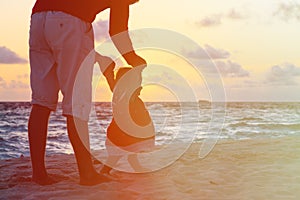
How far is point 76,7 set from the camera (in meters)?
3.35

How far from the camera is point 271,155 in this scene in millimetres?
5266

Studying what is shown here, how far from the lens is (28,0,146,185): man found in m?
3.28

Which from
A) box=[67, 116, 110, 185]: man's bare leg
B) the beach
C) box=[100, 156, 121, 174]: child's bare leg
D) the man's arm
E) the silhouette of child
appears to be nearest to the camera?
the beach

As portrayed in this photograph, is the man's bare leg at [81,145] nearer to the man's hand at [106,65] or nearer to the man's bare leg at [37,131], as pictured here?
the man's bare leg at [37,131]

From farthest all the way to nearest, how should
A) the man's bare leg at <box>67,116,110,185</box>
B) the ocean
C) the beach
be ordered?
the ocean, the man's bare leg at <box>67,116,110,185</box>, the beach

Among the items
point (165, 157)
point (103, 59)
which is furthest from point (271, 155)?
point (103, 59)

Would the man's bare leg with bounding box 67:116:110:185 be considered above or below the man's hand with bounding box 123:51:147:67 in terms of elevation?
below

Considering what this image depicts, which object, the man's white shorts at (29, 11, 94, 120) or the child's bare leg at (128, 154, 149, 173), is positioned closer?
the man's white shorts at (29, 11, 94, 120)

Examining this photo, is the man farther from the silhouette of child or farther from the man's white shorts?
the silhouette of child

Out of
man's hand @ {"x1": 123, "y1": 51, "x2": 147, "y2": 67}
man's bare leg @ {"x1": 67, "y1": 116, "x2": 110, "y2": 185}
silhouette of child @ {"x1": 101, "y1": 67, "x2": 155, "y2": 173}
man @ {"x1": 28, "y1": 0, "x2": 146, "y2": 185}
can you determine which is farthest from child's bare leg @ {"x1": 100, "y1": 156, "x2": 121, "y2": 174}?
man's hand @ {"x1": 123, "y1": 51, "x2": 147, "y2": 67}

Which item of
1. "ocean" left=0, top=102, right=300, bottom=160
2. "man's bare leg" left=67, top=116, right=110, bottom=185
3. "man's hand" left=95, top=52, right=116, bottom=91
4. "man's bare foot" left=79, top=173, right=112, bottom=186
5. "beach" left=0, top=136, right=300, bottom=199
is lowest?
"ocean" left=0, top=102, right=300, bottom=160

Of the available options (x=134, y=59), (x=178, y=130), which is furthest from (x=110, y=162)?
(x=178, y=130)

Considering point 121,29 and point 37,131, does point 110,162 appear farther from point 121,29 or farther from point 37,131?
point 121,29

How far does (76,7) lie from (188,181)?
5.29 ft
